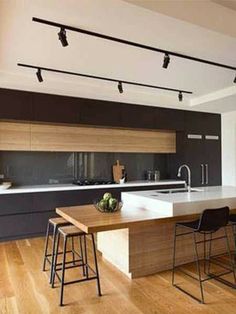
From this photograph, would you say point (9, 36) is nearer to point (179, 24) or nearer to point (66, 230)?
point (179, 24)

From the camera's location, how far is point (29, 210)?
170 inches

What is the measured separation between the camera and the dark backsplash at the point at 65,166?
15.6 feet

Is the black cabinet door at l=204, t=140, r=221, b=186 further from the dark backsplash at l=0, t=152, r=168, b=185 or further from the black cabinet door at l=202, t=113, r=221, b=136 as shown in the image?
the dark backsplash at l=0, t=152, r=168, b=185

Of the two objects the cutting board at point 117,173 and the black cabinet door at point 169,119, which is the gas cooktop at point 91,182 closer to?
the cutting board at point 117,173

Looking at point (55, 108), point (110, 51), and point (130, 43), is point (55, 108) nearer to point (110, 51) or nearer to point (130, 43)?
point (110, 51)

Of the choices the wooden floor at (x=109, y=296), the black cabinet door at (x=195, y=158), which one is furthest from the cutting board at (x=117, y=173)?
the wooden floor at (x=109, y=296)

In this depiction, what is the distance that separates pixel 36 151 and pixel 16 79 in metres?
1.34

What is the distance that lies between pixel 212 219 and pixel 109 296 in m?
1.25

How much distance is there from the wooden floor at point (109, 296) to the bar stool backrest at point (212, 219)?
0.64 meters

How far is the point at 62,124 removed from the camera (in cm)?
472

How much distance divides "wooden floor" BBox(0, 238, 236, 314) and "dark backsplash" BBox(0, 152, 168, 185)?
77.4 inches

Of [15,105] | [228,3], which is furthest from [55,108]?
[228,3]

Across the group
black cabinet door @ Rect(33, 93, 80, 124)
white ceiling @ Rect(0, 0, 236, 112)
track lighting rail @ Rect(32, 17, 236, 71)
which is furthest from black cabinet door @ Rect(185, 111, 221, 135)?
black cabinet door @ Rect(33, 93, 80, 124)

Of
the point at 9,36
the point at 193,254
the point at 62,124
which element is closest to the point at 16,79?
the point at 62,124
